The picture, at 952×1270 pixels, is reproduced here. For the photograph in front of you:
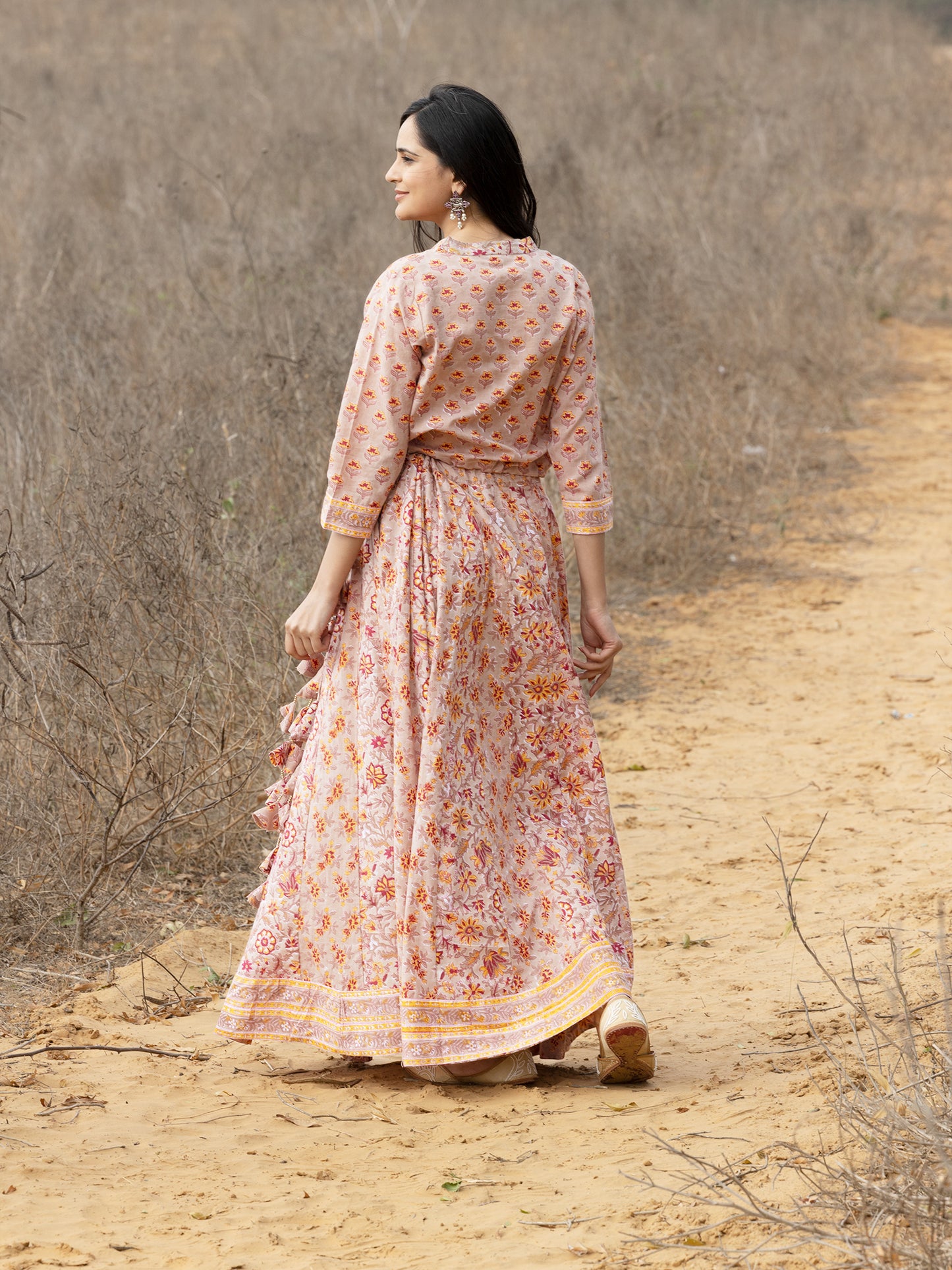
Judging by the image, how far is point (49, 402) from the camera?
550 centimetres

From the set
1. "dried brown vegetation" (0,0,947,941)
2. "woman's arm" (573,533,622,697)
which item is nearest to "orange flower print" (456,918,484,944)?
"woman's arm" (573,533,622,697)

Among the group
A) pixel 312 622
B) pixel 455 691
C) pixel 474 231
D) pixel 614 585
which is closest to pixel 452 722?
pixel 455 691

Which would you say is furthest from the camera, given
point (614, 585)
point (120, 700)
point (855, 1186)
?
point (614, 585)

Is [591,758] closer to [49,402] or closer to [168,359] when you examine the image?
[49,402]

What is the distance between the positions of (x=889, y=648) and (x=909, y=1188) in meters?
4.17

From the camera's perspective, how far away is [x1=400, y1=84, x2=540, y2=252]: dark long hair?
257 cm

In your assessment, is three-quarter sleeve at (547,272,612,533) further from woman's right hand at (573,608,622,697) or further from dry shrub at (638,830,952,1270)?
dry shrub at (638,830,952,1270)

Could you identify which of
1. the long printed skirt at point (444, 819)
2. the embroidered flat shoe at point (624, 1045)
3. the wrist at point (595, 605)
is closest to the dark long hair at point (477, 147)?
the long printed skirt at point (444, 819)

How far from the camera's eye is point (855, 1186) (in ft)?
6.11

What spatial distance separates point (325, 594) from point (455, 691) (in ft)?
0.94

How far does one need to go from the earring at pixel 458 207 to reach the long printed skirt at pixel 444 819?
0.42 m

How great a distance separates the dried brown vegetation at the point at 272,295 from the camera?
3869mm

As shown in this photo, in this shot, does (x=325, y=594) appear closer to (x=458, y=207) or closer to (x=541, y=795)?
(x=541, y=795)

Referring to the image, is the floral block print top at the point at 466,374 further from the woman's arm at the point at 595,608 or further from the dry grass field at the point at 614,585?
the dry grass field at the point at 614,585
